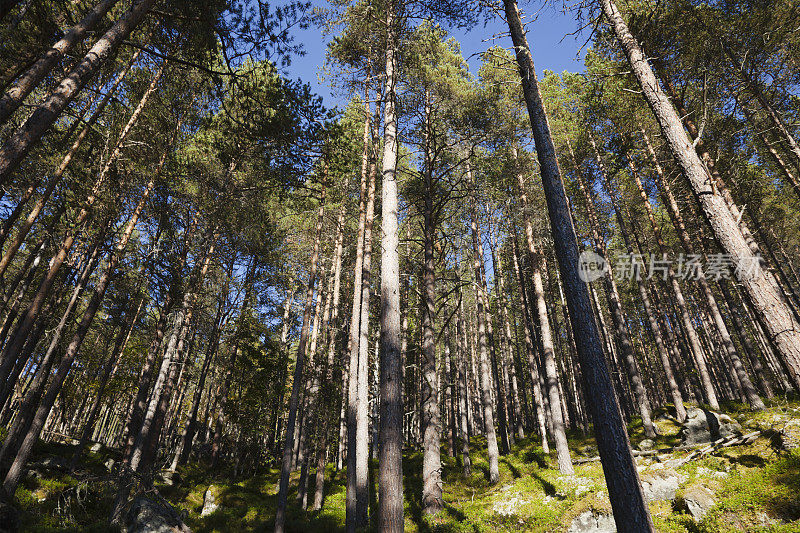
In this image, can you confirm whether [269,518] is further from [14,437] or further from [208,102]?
[208,102]

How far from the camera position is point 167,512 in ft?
29.3

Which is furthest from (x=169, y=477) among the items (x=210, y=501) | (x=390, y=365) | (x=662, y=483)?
(x=662, y=483)

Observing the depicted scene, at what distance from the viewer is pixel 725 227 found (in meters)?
5.51

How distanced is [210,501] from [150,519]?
5857mm

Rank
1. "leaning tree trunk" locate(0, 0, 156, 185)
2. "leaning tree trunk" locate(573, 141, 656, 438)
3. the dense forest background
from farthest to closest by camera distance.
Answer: "leaning tree trunk" locate(573, 141, 656, 438)
the dense forest background
"leaning tree trunk" locate(0, 0, 156, 185)

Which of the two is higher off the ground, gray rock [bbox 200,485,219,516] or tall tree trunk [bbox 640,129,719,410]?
tall tree trunk [bbox 640,129,719,410]

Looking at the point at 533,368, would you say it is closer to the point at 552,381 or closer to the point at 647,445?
the point at 552,381

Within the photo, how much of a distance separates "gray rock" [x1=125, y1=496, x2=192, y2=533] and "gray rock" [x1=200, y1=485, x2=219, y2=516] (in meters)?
4.60

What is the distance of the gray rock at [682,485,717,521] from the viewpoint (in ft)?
22.2

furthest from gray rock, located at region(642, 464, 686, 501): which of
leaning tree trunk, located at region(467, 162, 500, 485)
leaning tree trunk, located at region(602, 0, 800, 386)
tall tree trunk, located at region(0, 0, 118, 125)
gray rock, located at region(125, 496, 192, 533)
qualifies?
tall tree trunk, located at region(0, 0, 118, 125)

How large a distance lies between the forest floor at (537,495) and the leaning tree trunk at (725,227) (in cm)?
357

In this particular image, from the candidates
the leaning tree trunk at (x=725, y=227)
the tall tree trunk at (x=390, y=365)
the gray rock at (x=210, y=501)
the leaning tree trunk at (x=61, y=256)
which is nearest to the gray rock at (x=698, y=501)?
the leaning tree trunk at (x=725, y=227)

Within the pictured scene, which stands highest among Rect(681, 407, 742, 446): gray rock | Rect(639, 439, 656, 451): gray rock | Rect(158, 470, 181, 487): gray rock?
Rect(681, 407, 742, 446): gray rock

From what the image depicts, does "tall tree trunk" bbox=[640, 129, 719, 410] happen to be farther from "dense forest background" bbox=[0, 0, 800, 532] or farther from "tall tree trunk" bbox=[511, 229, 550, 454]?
"tall tree trunk" bbox=[511, 229, 550, 454]
